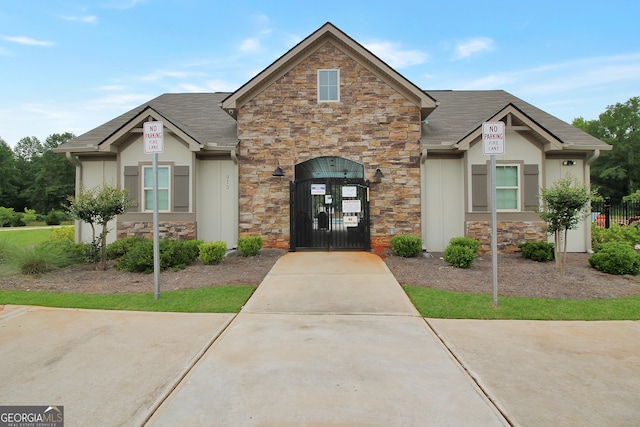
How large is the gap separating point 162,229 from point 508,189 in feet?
→ 37.4

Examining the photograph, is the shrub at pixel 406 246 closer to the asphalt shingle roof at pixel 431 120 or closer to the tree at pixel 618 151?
the asphalt shingle roof at pixel 431 120

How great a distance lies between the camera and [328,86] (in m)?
11.9

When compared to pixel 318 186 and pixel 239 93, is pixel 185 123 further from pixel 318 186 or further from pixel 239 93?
pixel 318 186

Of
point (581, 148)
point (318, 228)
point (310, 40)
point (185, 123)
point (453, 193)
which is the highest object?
point (310, 40)

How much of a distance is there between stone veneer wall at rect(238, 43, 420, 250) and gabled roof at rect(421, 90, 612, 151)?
1.31 meters

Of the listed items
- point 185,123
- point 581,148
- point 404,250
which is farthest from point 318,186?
point 581,148

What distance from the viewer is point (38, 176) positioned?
54.5 meters

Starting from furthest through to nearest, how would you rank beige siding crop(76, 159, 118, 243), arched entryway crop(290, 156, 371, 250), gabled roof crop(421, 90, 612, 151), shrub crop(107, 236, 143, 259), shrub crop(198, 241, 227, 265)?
1. beige siding crop(76, 159, 118, 243)
2. arched entryway crop(290, 156, 371, 250)
3. gabled roof crop(421, 90, 612, 151)
4. shrub crop(107, 236, 143, 259)
5. shrub crop(198, 241, 227, 265)

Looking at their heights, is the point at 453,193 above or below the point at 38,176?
below

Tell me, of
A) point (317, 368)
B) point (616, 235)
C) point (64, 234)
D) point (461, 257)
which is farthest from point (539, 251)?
point (64, 234)

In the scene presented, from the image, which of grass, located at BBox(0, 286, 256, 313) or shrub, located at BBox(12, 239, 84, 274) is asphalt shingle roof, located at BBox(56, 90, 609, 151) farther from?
grass, located at BBox(0, 286, 256, 313)

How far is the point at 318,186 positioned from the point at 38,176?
61.8 meters

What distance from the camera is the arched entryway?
11516 mm

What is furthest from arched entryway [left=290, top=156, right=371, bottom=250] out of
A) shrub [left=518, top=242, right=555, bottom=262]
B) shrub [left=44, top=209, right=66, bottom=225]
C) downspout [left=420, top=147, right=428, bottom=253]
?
shrub [left=44, top=209, right=66, bottom=225]
